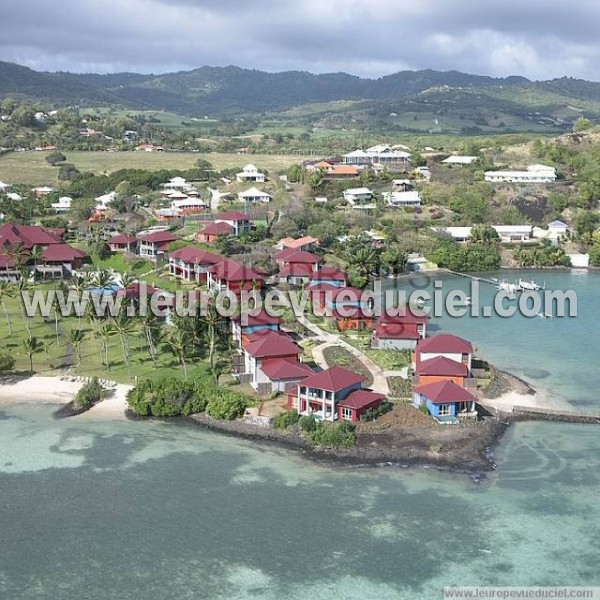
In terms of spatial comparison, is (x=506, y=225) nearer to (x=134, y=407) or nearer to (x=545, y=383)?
(x=545, y=383)

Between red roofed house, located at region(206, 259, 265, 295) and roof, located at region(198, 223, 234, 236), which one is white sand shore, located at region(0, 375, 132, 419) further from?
roof, located at region(198, 223, 234, 236)

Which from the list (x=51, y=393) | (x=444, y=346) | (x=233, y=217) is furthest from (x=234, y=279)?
(x=444, y=346)

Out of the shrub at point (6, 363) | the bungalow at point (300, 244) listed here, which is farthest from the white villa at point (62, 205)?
the shrub at point (6, 363)

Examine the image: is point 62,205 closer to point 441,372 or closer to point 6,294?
point 6,294

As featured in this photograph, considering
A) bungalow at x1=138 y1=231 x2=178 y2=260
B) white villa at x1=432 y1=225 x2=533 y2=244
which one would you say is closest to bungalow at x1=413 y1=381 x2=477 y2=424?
bungalow at x1=138 y1=231 x2=178 y2=260

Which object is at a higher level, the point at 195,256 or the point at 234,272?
the point at 195,256

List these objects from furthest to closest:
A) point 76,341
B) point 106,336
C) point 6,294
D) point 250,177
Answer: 1. point 250,177
2. point 6,294
3. point 76,341
4. point 106,336
